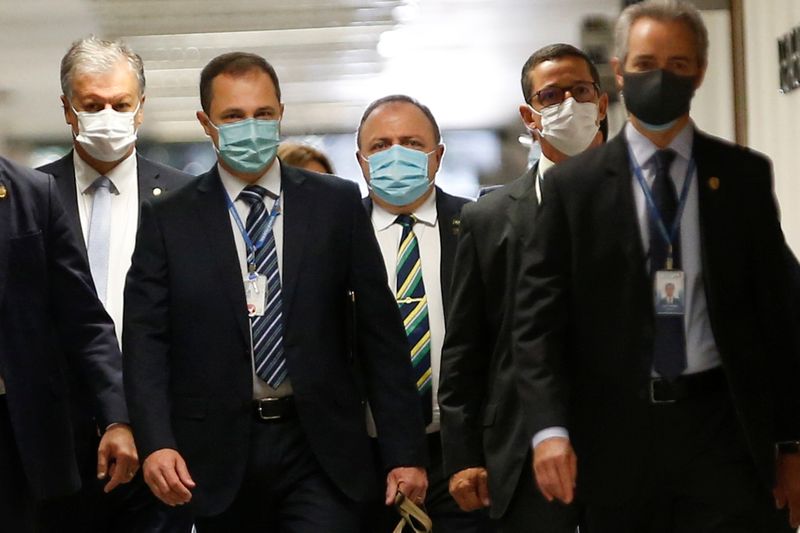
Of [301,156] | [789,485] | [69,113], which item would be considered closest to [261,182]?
[69,113]

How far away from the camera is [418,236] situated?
16.8 feet

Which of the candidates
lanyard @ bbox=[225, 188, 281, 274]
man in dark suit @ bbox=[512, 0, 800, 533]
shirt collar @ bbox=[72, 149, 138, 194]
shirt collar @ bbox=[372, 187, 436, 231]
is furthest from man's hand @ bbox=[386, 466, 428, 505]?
shirt collar @ bbox=[72, 149, 138, 194]

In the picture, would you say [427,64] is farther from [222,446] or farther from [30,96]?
[222,446]

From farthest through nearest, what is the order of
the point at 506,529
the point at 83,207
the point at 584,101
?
the point at 83,207 < the point at 584,101 < the point at 506,529

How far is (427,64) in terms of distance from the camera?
42.0 feet

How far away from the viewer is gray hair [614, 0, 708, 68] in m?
3.51

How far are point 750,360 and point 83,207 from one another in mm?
2570

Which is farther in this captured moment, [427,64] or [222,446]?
[427,64]

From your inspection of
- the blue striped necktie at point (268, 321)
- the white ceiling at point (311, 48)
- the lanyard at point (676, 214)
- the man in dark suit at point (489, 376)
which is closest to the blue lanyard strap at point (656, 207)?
the lanyard at point (676, 214)

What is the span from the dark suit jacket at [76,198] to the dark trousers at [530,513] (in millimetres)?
1367

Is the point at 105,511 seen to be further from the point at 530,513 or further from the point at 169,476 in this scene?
the point at 530,513

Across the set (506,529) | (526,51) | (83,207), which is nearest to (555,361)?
(506,529)

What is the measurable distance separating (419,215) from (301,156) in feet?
4.89

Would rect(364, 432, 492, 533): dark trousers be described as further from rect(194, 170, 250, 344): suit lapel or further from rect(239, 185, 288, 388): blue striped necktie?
rect(194, 170, 250, 344): suit lapel
